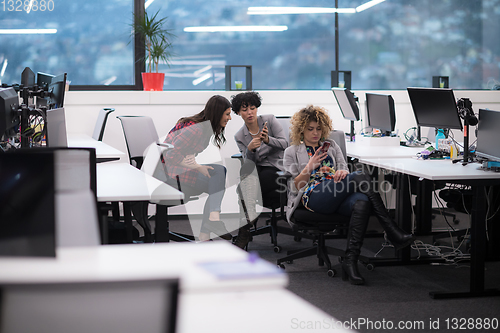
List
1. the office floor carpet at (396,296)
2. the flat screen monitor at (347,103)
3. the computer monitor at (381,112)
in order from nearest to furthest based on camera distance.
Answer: the office floor carpet at (396,296) < the computer monitor at (381,112) < the flat screen monitor at (347,103)

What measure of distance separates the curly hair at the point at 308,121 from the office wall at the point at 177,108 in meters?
1.20

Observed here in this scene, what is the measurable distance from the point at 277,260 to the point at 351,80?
8.69 feet

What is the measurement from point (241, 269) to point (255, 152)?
9.05 ft

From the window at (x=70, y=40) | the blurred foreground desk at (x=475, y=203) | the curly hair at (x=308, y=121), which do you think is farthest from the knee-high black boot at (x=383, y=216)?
the window at (x=70, y=40)

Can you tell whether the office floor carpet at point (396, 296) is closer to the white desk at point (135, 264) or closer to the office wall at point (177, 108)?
the white desk at point (135, 264)

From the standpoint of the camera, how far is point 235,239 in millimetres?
3805

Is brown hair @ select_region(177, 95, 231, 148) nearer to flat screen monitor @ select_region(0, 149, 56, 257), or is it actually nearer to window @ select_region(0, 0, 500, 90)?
window @ select_region(0, 0, 500, 90)

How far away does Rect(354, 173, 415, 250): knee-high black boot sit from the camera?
301cm

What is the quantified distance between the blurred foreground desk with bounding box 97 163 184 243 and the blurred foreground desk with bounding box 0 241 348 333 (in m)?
0.84

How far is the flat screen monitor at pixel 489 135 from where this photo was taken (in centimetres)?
298

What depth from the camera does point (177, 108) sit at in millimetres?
4844

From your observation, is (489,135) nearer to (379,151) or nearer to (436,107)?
(436,107)

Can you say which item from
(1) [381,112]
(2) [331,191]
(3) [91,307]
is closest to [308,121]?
(2) [331,191]

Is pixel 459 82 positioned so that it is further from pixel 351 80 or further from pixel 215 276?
pixel 215 276
